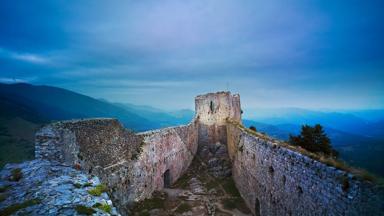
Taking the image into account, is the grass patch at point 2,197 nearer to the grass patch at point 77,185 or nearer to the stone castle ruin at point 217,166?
the grass patch at point 77,185

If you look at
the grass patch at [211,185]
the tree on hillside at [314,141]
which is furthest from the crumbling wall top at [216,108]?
the grass patch at [211,185]

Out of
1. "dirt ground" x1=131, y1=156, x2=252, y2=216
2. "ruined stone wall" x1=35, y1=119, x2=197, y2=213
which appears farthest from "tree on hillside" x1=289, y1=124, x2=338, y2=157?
"ruined stone wall" x1=35, y1=119, x2=197, y2=213

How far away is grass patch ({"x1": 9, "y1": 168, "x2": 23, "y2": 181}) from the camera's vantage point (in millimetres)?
6230

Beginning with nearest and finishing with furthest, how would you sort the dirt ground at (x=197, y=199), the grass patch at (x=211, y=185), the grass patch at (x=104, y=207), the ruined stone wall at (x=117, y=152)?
the grass patch at (x=104, y=207)
the ruined stone wall at (x=117, y=152)
the dirt ground at (x=197, y=199)
the grass patch at (x=211, y=185)

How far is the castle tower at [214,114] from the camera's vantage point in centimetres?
3350

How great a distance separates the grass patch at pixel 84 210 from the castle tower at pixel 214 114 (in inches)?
1153

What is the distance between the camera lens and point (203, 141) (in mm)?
34719

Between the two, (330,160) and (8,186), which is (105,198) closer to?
(8,186)

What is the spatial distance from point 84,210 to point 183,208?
16838 mm

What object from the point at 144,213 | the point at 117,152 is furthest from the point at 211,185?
the point at 117,152

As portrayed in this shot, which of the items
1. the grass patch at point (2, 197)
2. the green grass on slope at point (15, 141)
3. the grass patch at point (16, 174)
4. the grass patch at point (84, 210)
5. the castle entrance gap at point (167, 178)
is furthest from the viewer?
the green grass on slope at point (15, 141)

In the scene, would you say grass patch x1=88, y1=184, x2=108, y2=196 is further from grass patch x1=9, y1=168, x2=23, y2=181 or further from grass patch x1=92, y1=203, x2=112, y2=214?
grass patch x1=9, y1=168, x2=23, y2=181

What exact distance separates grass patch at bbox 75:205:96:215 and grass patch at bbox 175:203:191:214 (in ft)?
53.0

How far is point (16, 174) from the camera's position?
6.44 meters
